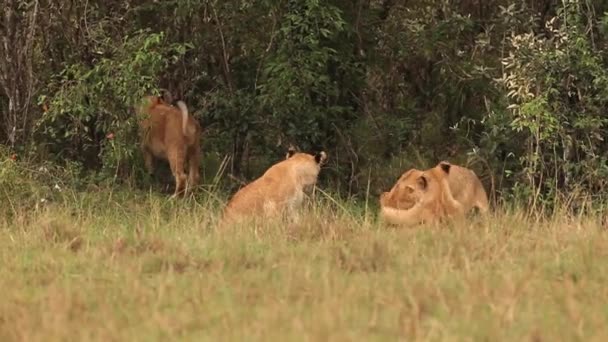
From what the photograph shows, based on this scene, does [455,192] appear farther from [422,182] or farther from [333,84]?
[333,84]

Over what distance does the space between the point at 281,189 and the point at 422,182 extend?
1.23 meters

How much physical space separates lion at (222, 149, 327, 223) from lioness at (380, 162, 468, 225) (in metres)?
0.80

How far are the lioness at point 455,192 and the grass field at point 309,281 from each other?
2.36 ft

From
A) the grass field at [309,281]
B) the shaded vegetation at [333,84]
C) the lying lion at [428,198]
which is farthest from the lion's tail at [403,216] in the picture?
the shaded vegetation at [333,84]

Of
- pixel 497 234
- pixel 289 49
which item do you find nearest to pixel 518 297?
pixel 497 234

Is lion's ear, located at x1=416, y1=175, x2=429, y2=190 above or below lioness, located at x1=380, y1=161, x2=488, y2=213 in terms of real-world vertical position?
above

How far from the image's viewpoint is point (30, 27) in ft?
32.2

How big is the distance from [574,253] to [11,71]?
258 inches

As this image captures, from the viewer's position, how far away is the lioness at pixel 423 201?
716 cm

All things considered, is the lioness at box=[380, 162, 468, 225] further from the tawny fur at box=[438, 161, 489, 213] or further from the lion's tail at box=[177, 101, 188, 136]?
the lion's tail at box=[177, 101, 188, 136]

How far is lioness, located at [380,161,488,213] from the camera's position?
7375mm

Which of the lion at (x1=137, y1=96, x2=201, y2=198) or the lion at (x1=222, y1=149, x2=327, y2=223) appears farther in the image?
the lion at (x1=137, y1=96, x2=201, y2=198)

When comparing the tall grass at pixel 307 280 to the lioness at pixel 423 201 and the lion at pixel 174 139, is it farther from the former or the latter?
the lion at pixel 174 139

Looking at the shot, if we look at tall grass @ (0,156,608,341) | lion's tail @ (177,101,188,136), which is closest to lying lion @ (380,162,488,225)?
tall grass @ (0,156,608,341)
